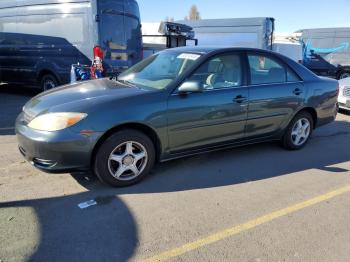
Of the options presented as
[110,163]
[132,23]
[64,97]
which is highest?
[132,23]

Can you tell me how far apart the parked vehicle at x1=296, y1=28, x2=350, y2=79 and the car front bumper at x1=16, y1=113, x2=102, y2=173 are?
1650cm

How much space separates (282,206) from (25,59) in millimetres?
8651

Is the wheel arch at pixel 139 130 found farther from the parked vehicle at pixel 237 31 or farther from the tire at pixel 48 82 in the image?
the parked vehicle at pixel 237 31

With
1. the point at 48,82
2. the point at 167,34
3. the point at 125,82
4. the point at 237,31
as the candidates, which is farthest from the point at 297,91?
the point at 237,31

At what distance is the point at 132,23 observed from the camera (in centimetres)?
977

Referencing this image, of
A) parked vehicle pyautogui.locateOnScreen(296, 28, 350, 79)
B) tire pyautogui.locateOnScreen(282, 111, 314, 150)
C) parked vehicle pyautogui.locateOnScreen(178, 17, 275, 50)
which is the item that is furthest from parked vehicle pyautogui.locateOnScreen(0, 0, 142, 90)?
parked vehicle pyautogui.locateOnScreen(296, 28, 350, 79)

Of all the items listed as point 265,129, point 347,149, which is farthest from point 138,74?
point 347,149

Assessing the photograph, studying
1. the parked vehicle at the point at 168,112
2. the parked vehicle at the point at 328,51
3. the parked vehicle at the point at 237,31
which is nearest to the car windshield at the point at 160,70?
the parked vehicle at the point at 168,112

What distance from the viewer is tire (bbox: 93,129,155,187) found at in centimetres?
390

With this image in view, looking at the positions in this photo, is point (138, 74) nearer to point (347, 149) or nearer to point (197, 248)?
point (197, 248)

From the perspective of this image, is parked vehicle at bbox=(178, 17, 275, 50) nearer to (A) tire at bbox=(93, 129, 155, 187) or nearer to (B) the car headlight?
(A) tire at bbox=(93, 129, 155, 187)

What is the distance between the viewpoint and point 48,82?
9781 mm

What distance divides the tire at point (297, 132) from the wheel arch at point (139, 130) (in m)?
2.27

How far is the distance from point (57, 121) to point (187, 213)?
159 centimetres
